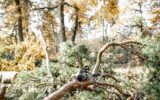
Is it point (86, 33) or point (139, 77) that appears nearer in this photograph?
point (139, 77)

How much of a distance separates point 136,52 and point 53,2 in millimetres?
10120

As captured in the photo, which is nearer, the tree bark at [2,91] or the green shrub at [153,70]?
the tree bark at [2,91]

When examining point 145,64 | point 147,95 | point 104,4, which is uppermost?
point 104,4

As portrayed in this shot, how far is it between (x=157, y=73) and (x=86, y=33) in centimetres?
2320

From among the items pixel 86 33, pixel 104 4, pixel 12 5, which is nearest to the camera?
pixel 12 5

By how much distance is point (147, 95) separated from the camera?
653 centimetres

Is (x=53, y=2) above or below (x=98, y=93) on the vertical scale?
above

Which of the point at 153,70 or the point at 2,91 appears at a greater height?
the point at 153,70

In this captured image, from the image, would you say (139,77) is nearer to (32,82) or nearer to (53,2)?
(32,82)

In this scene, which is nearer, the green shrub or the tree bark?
the tree bark

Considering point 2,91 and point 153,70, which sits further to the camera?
point 153,70

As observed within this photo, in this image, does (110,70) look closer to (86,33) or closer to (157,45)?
(157,45)

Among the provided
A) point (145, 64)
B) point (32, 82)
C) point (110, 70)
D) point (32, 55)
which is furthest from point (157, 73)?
point (32, 55)

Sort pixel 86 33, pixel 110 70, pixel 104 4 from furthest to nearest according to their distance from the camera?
pixel 86 33, pixel 104 4, pixel 110 70
